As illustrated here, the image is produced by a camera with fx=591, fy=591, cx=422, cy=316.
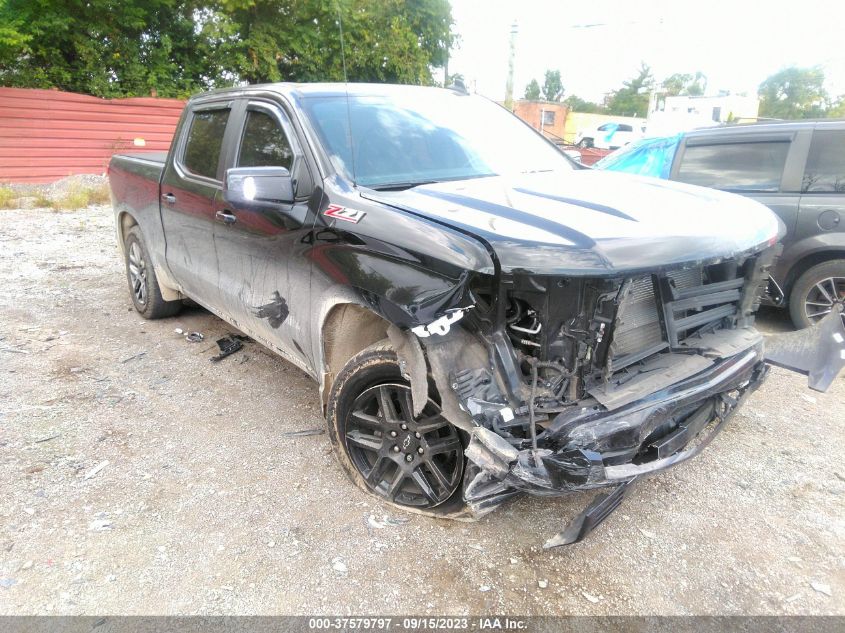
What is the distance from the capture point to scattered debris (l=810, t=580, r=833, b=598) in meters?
2.34

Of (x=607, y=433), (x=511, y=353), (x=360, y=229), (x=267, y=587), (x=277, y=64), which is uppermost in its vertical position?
(x=277, y=64)

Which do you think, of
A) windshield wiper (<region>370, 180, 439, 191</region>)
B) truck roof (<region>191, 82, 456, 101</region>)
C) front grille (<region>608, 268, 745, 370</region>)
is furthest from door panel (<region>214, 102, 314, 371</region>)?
front grille (<region>608, 268, 745, 370</region>)

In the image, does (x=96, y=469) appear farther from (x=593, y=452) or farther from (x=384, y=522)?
(x=593, y=452)

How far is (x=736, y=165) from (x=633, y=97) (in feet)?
247

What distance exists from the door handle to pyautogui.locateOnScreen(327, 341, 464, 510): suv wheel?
1.34 meters

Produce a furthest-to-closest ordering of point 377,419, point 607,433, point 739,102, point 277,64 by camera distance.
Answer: point 739,102, point 277,64, point 377,419, point 607,433

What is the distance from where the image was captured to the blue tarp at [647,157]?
563cm

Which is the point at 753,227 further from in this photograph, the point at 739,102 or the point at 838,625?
the point at 739,102

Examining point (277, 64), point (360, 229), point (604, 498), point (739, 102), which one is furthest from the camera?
point (739, 102)

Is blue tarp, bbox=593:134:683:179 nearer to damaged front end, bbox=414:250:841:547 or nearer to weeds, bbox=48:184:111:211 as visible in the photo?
damaged front end, bbox=414:250:841:547

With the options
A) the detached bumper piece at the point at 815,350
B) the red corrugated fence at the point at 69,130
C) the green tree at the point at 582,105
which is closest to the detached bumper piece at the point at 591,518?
the detached bumper piece at the point at 815,350

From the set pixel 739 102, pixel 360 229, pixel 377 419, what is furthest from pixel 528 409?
pixel 739 102

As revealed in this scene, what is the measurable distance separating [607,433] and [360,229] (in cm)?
131

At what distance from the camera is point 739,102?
34.4 meters
